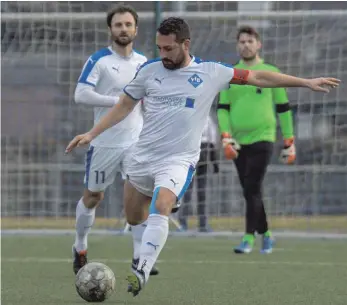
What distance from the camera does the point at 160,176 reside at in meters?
6.91

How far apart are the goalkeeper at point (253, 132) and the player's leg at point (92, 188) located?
1.99 metres

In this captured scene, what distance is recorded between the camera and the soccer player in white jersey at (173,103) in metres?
6.88

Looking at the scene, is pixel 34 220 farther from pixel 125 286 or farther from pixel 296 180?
pixel 125 286

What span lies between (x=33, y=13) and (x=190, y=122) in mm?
6609

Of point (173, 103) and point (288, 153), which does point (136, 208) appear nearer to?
point (173, 103)

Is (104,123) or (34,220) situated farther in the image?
(34,220)

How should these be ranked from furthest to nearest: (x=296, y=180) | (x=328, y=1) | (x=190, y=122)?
1. (x=296, y=180)
2. (x=328, y=1)
3. (x=190, y=122)

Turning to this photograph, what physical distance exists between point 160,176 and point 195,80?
0.65 m

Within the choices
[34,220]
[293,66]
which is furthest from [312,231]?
[34,220]

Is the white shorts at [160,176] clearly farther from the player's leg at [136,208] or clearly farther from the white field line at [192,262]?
the white field line at [192,262]

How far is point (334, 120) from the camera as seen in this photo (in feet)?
43.1

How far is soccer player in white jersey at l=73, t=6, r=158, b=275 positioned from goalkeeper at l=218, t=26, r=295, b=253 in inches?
75.7

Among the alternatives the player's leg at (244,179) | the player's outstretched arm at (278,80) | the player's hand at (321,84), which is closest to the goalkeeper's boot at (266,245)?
the player's leg at (244,179)

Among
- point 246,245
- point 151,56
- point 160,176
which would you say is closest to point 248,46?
point 246,245
